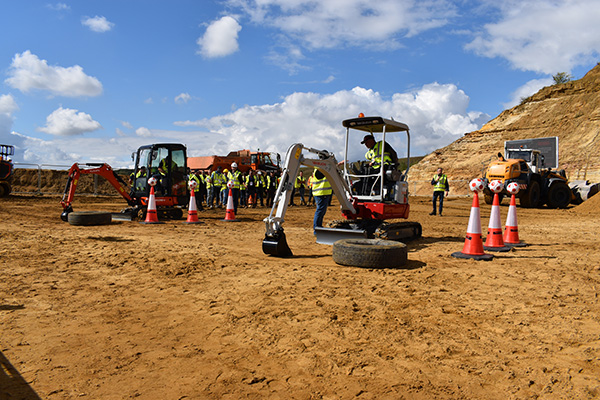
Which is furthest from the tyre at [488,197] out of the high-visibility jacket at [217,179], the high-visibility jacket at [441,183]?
the high-visibility jacket at [217,179]

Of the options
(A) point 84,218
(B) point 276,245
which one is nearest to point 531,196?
(B) point 276,245

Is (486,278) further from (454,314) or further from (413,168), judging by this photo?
(413,168)

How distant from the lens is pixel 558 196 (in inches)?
798

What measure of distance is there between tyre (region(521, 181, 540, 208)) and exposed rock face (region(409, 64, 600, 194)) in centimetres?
1405

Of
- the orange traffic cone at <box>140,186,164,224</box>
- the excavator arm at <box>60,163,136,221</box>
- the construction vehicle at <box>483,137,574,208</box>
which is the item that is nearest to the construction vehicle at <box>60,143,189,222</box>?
the excavator arm at <box>60,163,136,221</box>

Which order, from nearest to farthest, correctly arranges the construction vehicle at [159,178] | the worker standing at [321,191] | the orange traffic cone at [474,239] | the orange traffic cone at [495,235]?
the orange traffic cone at [474,239]
the orange traffic cone at [495,235]
the worker standing at [321,191]
the construction vehicle at [159,178]

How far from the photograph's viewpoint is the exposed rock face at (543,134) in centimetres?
3303

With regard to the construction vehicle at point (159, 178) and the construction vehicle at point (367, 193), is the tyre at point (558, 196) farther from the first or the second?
the construction vehicle at point (159, 178)

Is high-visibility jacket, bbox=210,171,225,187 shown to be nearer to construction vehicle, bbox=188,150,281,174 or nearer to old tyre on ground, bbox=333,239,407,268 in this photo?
construction vehicle, bbox=188,150,281,174

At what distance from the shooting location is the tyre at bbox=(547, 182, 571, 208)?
66.2ft

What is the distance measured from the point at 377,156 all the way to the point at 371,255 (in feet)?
10.3

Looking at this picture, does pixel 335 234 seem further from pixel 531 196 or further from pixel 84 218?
pixel 531 196

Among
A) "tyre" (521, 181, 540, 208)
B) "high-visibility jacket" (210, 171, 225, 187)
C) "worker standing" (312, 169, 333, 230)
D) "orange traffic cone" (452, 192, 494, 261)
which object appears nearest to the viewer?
"orange traffic cone" (452, 192, 494, 261)

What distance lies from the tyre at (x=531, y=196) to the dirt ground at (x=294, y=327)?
547 inches
